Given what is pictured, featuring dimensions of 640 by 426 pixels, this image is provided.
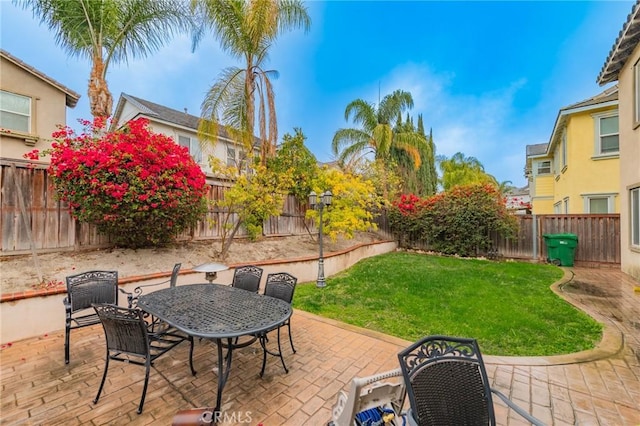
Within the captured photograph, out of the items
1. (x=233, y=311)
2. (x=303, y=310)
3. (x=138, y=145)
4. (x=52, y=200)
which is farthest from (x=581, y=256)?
(x=52, y=200)

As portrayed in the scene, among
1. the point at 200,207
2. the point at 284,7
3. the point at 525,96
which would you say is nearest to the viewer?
the point at 200,207

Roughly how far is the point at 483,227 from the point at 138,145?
11.8 m

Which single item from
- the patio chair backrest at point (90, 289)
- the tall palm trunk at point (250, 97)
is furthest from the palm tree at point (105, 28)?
the patio chair backrest at point (90, 289)

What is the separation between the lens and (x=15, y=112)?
9.32m

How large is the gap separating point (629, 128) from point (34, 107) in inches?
736

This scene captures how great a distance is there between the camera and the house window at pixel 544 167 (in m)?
15.9

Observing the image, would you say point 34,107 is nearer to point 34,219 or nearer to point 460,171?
point 34,219

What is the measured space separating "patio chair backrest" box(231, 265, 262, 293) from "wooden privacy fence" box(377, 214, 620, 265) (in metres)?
10.6

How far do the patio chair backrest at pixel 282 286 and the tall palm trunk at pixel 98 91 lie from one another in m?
6.88

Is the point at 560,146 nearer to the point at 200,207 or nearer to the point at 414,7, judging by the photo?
the point at 414,7

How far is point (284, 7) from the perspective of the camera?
857cm

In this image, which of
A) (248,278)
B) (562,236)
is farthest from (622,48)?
(248,278)

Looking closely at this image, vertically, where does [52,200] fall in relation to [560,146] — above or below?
below

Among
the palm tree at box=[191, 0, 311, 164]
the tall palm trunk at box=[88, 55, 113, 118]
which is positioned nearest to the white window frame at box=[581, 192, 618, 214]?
the palm tree at box=[191, 0, 311, 164]
